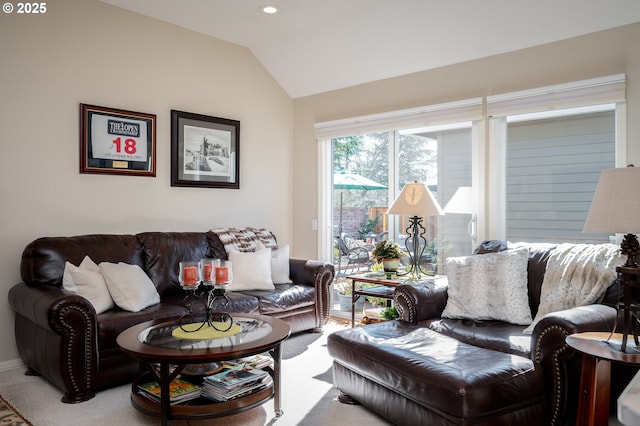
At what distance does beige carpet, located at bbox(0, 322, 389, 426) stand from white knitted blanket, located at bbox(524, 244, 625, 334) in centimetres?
121

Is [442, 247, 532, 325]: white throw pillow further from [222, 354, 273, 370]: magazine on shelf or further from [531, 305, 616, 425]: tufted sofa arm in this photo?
[222, 354, 273, 370]: magazine on shelf

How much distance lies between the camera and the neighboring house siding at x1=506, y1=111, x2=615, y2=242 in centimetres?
361

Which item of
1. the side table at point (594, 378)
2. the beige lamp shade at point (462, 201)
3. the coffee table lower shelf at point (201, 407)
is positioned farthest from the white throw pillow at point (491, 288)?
the coffee table lower shelf at point (201, 407)

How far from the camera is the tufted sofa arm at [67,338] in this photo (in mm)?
2873

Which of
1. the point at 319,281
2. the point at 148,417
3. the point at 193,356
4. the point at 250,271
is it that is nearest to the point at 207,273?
the point at 193,356

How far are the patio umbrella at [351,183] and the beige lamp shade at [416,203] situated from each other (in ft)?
3.10

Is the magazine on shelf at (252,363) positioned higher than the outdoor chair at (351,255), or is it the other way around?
the outdoor chair at (351,255)

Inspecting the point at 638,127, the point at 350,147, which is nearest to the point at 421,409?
the point at 638,127

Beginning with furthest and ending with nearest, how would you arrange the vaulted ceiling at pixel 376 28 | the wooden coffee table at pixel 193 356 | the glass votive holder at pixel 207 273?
the vaulted ceiling at pixel 376 28
the glass votive holder at pixel 207 273
the wooden coffee table at pixel 193 356

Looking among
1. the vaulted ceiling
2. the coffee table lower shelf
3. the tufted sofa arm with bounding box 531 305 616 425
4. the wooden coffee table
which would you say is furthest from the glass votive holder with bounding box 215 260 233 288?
the vaulted ceiling

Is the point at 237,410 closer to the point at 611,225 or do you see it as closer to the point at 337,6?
the point at 611,225

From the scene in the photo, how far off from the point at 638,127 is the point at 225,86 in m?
3.56

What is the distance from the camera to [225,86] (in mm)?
4996

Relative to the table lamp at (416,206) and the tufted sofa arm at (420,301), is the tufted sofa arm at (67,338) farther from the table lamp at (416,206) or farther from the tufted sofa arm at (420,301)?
the table lamp at (416,206)
